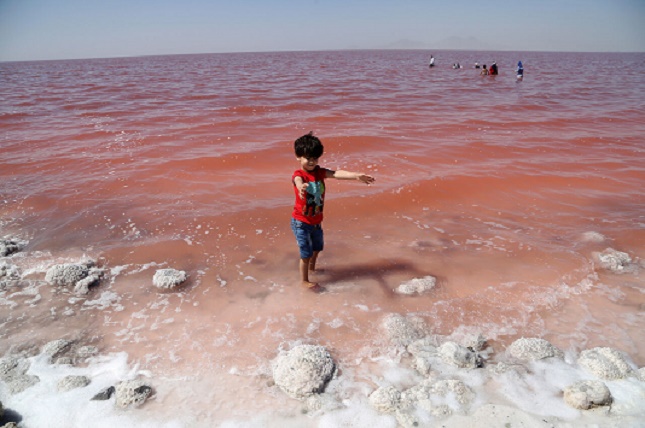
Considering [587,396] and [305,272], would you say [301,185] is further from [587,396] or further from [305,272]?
[587,396]

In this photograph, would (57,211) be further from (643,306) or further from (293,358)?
(643,306)

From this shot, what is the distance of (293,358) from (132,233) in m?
3.14

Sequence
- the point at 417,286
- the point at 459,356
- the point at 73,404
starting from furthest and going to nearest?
the point at 417,286
the point at 459,356
the point at 73,404

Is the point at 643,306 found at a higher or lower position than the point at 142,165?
lower

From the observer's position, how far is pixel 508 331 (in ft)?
9.69

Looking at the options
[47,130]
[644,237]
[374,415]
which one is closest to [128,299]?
[374,415]

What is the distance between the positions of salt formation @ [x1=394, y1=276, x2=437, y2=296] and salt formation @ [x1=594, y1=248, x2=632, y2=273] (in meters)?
1.78

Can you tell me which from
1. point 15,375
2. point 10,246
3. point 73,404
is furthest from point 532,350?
point 10,246

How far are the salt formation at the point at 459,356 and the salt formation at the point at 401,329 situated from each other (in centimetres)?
27

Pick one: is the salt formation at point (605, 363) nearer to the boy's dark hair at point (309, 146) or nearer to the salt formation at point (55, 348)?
the boy's dark hair at point (309, 146)

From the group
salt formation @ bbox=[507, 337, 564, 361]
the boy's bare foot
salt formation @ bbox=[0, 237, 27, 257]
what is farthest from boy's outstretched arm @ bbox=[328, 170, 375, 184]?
salt formation @ bbox=[0, 237, 27, 257]

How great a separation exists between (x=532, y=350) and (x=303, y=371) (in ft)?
5.38

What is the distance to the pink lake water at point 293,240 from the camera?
290cm

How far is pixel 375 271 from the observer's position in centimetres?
389
